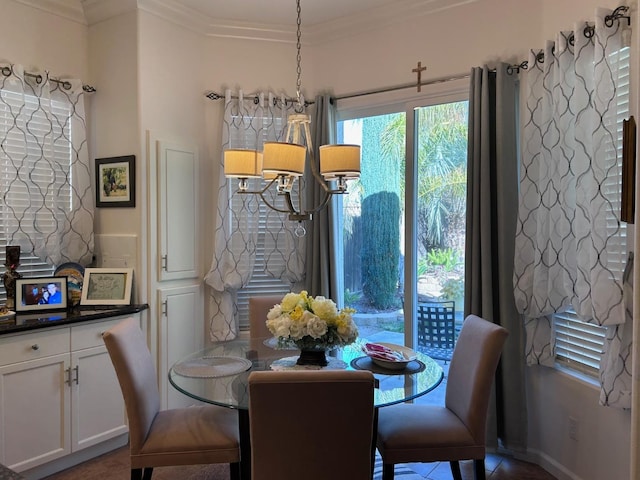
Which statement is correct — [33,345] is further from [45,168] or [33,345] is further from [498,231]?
[498,231]

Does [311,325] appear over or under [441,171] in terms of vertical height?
under

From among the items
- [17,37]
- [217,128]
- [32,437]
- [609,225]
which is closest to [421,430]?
[609,225]

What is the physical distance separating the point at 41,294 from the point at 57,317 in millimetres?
266

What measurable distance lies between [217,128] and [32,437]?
7.83 ft

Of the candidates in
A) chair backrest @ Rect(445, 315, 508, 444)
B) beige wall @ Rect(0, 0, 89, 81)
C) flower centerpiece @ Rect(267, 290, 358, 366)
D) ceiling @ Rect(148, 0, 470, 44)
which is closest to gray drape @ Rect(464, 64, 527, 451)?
chair backrest @ Rect(445, 315, 508, 444)

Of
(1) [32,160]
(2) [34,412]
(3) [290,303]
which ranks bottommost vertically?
(2) [34,412]

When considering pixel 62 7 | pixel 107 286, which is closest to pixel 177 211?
pixel 107 286

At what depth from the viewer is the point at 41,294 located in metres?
2.95

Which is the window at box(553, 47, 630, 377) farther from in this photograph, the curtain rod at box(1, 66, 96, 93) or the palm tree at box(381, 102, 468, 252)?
the curtain rod at box(1, 66, 96, 93)

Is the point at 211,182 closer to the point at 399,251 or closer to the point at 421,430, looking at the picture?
the point at 399,251

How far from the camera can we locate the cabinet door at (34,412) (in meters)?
2.55

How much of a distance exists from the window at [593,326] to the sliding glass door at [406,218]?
2.26 feet

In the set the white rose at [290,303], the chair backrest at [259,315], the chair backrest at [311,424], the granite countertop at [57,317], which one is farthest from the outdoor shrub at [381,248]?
the chair backrest at [311,424]

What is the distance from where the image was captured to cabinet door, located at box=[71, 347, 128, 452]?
286cm
